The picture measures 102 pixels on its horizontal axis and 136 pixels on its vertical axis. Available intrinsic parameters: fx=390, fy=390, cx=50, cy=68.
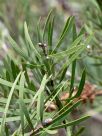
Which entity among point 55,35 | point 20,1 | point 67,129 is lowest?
point 67,129

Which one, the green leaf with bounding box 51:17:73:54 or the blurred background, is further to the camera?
the blurred background

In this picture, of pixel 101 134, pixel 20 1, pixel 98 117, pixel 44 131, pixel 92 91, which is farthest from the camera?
pixel 101 134

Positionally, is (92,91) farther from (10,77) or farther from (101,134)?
(101,134)

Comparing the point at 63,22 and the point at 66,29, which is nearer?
the point at 66,29

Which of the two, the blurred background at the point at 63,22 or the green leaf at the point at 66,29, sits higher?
the blurred background at the point at 63,22

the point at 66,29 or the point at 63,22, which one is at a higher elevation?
the point at 63,22

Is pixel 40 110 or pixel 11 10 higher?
pixel 11 10

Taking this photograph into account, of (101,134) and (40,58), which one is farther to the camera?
(101,134)

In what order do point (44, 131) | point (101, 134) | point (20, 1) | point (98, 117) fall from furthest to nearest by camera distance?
1. point (101, 134)
2. point (20, 1)
3. point (98, 117)
4. point (44, 131)

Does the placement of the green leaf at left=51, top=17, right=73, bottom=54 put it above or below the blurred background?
below

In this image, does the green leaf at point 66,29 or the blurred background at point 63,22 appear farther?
the blurred background at point 63,22

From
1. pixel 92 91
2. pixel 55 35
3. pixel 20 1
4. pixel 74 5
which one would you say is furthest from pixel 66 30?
pixel 74 5
